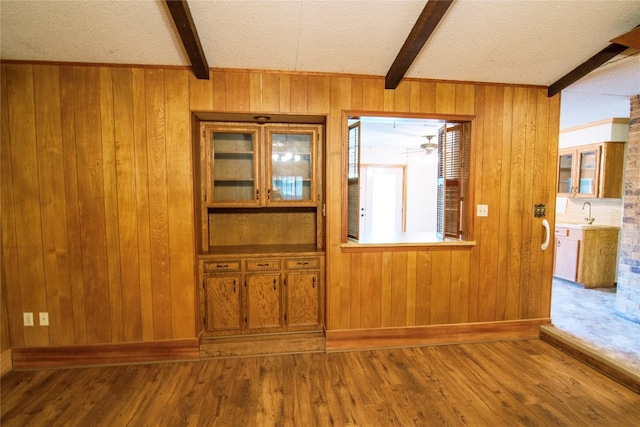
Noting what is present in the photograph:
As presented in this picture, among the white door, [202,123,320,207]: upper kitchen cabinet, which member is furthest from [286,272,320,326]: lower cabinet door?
the white door

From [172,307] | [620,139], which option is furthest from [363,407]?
[620,139]

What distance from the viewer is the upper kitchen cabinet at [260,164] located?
2.71 m

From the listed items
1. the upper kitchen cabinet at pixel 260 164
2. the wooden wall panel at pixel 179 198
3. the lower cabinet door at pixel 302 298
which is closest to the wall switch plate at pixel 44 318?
the wooden wall panel at pixel 179 198

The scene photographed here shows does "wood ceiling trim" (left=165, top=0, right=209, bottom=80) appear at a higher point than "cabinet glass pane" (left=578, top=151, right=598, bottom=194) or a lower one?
higher

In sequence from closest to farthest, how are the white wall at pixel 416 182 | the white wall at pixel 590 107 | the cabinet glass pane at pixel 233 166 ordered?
the cabinet glass pane at pixel 233 166
the white wall at pixel 590 107
the white wall at pixel 416 182

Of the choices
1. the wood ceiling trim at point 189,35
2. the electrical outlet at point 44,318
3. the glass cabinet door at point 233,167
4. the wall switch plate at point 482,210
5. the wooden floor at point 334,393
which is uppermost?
the wood ceiling trim at point 189,35

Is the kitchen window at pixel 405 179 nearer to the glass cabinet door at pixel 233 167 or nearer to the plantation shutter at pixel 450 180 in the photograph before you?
the plantation shutter at pixel 450 180

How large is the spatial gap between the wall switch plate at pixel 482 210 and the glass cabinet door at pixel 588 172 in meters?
2.87

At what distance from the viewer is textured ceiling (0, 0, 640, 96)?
186 centimetres

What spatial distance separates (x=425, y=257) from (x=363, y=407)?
138 cm

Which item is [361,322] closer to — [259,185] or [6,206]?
[259,185]

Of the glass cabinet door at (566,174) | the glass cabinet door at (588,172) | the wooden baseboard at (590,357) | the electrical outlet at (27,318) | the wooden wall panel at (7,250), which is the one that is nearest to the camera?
the wooden baseboard at (590,357)

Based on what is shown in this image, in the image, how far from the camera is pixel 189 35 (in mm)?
1916

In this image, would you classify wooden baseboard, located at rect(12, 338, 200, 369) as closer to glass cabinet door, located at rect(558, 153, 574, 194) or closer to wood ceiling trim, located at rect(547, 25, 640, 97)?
wood ceiling trim, located at rect(547, 25, 640, 97)
